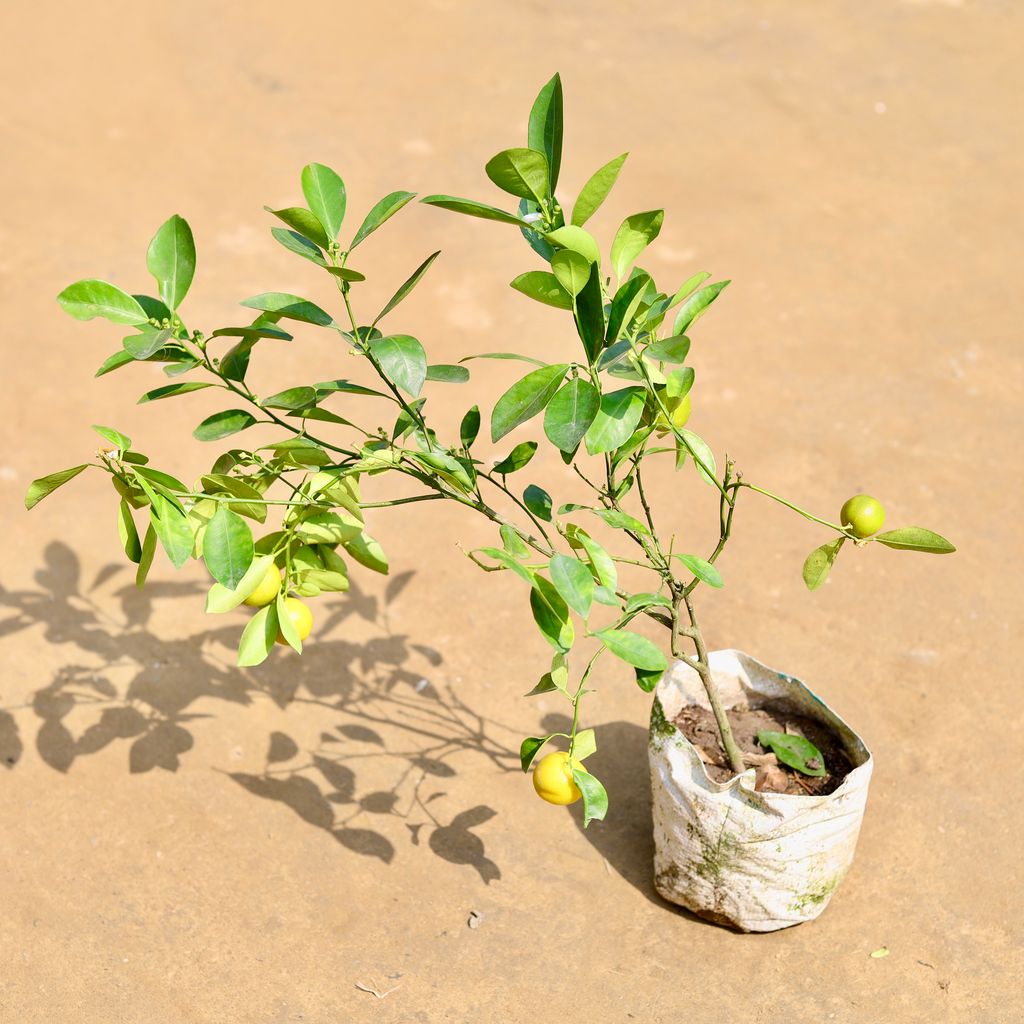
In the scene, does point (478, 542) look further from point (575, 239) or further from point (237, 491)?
point (575, 239)

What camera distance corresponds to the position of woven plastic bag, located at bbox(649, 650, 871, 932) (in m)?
2.16

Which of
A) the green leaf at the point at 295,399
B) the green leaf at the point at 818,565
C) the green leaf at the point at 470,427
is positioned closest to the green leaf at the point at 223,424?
the green leaf at the point at 295,399

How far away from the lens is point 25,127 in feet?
16.2

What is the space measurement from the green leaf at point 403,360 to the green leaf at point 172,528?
35 cm

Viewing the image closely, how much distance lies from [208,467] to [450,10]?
316 centimetres

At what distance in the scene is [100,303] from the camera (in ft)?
5.63

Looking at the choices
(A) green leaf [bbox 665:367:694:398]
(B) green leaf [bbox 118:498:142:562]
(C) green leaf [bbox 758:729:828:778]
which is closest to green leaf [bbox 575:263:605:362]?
(A) green leaf [bbox 665:367:694:398]

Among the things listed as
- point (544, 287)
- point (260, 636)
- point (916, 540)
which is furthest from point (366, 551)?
point (916, 540)

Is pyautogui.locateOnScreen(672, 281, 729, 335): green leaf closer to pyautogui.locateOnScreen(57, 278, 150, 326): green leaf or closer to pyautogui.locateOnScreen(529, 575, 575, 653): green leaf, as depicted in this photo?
pyautogui.locateOnScreen(529, 575, 575, 653): green leaf

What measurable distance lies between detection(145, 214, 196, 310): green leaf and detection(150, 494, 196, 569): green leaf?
0.94ft

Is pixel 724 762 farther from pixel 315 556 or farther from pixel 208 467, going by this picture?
pixel 208 467

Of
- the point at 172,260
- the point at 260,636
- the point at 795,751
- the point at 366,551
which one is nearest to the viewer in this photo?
the point at 172,260

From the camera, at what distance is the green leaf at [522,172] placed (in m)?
1.53

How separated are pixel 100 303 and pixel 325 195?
349mm
